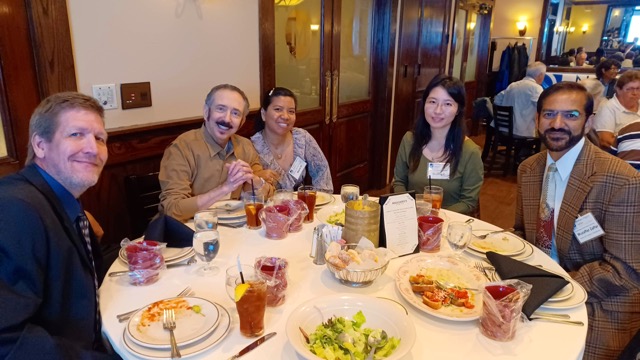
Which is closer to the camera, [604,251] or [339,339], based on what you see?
[339,339]

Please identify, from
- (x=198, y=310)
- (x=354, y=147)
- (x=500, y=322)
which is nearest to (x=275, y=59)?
(x=354, y=147)

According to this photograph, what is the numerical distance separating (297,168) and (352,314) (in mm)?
1441

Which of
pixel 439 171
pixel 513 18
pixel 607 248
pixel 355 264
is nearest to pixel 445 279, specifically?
pixel 355 264

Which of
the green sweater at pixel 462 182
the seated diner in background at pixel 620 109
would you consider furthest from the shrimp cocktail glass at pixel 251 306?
the seated diner in background at pixel 620 109

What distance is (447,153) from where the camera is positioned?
235 centimetres

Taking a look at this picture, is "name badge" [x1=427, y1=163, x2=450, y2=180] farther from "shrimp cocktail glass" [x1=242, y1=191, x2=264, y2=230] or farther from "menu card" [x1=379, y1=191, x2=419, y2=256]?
"shrimp cocktail glass" [x1=242, y1=191, x2=264, y2=230]

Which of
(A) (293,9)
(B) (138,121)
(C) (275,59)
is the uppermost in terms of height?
(A) (293,9)

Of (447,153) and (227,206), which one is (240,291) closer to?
(227,206)

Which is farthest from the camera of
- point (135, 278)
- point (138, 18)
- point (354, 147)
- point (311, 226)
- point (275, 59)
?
point (354, 147)

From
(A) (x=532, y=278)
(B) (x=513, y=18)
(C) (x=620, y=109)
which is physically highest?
(B) (x=513, y=18)

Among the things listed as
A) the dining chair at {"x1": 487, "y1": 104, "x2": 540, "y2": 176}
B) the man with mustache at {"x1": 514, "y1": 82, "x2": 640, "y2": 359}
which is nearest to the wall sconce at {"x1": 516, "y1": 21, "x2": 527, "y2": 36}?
the dining chair at {"x1": 487, "y1": 104, "x2": 540, "y2": 176}

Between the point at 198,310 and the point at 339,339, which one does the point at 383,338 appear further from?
the point at 198,310

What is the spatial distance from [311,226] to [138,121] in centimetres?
127

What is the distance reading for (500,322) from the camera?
1054 mm
